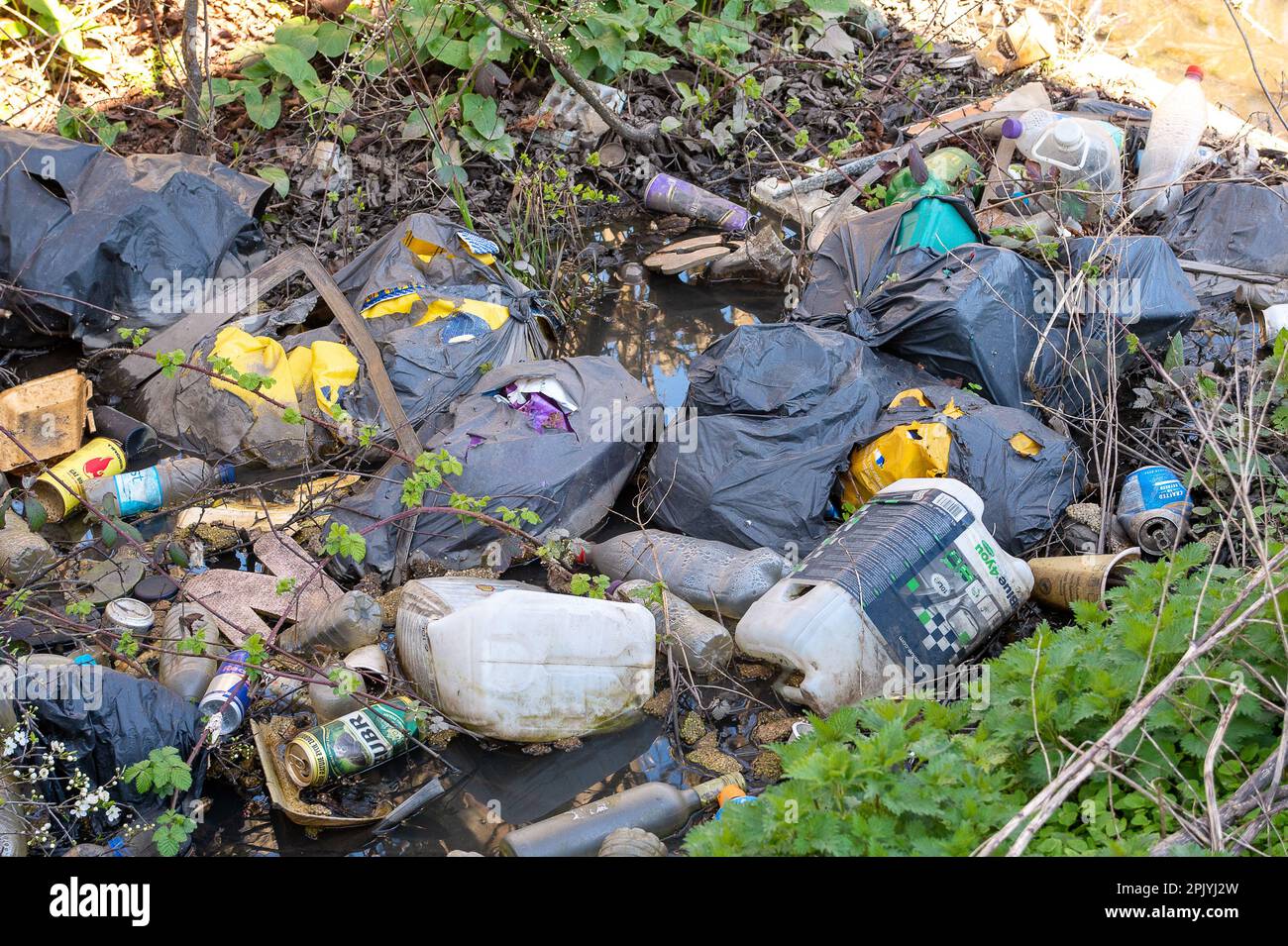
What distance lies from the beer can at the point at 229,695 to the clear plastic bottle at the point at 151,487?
0.85 meters

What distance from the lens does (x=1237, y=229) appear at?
419 cm

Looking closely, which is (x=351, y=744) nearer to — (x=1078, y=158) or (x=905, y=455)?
(x=905, y=455)

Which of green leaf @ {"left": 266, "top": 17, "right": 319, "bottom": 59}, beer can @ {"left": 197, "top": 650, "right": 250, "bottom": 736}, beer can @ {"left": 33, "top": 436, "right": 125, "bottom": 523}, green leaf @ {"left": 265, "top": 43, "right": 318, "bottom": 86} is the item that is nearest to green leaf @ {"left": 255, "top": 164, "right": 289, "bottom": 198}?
green leaf @ {"left": 265, "top": 43, "right": 318, "bottom": 86}

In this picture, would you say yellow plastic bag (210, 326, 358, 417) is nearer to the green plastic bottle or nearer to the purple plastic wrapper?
the purple plastic wrapper

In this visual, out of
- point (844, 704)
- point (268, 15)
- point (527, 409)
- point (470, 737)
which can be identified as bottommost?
point (470, 737)

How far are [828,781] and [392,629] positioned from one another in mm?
1706

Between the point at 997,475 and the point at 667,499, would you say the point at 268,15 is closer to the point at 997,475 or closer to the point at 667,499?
the point at 667,499

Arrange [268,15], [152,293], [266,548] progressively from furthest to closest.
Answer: [268,15] < [152,293] < [266,548]

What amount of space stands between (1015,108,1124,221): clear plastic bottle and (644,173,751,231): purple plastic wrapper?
132cm

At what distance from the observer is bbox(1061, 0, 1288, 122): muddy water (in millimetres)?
5953

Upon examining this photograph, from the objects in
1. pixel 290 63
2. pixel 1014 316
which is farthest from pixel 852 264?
pixel 290 63

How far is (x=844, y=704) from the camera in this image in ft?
9.22

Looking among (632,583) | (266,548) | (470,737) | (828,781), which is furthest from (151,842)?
(828,781)

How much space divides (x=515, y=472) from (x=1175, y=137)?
324 centimetres
